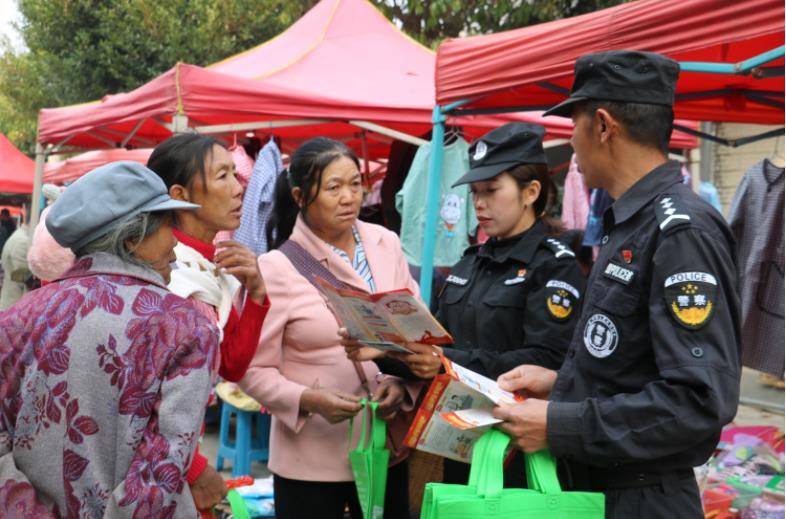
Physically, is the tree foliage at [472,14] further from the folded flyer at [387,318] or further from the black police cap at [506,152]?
the folded flyer at [387,318]

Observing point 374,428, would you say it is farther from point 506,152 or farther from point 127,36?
point 127,36

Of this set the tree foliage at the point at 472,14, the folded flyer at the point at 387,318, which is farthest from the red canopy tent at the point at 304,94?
the folded flyer at the point at 387,318

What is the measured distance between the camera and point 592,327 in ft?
5.80

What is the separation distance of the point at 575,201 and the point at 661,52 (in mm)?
3467

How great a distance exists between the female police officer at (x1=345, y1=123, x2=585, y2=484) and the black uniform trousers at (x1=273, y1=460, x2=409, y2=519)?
23 cm

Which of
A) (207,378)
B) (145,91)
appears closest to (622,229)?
(207,378)

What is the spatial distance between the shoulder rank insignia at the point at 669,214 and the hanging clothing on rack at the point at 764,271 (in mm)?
2539

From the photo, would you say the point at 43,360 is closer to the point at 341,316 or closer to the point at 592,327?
the point at 341,316

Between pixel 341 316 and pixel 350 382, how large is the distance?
0.45 meters

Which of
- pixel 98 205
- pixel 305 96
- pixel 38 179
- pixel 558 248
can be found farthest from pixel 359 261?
pixel 38 179

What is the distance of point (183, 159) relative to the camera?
95.0 inches

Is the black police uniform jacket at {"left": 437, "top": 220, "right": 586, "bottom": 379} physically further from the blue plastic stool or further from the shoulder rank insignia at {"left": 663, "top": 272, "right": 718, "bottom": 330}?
the blue plastic stool

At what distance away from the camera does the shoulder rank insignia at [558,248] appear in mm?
2455

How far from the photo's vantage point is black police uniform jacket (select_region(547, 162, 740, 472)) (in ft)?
5.18
